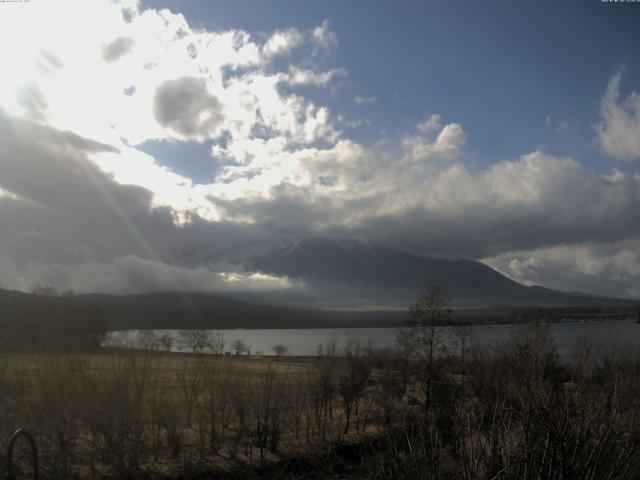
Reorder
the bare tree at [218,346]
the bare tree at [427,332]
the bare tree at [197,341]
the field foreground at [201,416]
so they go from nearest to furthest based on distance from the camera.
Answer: the field foreground at [201,416]
the bare tree at [427,332]
the bare tree at [218,346]
the bare tree at [197,341]

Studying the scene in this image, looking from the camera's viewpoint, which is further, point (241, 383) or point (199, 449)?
point (241, 383)

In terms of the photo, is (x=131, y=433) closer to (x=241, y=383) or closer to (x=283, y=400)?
(x=241, y=383)

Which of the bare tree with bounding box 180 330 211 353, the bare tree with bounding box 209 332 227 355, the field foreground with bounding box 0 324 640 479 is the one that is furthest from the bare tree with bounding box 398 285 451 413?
the bare tree with bounding box 180 330 211 353

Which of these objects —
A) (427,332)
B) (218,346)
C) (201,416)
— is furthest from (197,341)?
(201,416)

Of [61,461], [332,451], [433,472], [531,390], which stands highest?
[531,390]

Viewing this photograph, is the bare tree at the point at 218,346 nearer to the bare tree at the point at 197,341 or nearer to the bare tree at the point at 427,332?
the bare tree at the point at 197,341

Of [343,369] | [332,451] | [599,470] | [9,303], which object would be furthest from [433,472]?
[9,303]

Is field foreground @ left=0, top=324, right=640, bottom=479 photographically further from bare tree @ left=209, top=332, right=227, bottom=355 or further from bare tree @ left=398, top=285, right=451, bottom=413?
bare tree @ left=209, top=332, right=227, bottom=355

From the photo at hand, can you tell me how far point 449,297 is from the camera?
46.5 m

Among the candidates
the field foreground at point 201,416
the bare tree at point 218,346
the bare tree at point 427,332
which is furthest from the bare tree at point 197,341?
the field foreground at point 201,416

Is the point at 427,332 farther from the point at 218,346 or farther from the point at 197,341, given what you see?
the point at 197,341

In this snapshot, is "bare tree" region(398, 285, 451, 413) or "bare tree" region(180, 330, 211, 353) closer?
"bare tree" region(398, 285, 451, 413)

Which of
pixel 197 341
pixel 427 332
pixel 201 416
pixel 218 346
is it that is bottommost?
pixel 197 341

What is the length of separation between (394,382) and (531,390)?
4158cm
